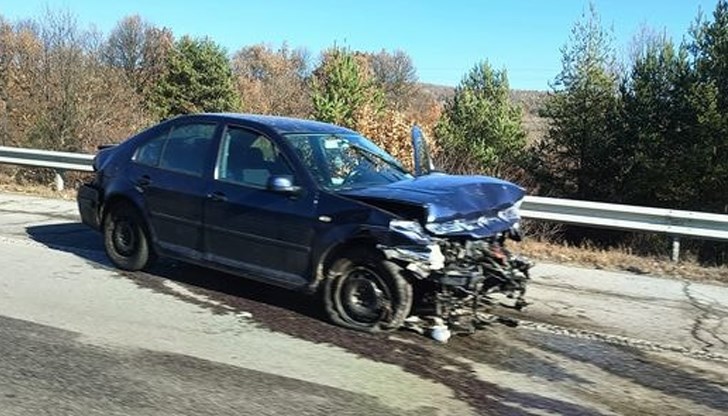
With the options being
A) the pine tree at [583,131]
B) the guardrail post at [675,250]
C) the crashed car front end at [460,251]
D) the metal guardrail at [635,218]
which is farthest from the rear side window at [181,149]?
the pine tree at [583,131]

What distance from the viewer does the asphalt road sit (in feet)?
14.5

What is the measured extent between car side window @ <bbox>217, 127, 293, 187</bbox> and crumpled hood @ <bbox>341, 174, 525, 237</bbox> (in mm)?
772

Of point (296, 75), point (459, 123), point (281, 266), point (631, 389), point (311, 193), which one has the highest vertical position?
point (296, 75)

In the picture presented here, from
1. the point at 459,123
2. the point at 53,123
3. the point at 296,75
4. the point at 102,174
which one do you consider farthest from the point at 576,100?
the point at 296,75

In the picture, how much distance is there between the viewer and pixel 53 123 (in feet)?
92.5

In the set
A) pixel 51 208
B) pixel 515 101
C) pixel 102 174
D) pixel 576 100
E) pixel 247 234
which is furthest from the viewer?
pixel 515 101

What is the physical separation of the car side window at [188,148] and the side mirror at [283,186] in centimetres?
99

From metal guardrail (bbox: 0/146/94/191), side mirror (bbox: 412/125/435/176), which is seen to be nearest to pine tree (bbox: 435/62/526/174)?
metal guardrail (bbox: 0/146/94/191)

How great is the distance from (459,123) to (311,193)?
33.2m

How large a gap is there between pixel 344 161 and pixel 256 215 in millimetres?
903

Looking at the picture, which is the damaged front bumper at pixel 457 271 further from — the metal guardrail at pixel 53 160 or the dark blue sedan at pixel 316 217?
the metal guardrail at pixel 53 160

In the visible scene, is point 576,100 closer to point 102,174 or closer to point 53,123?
point 53,123

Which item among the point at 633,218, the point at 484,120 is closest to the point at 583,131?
the point at 484,120

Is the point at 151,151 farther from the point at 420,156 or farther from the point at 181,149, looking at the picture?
the point at 420,156
